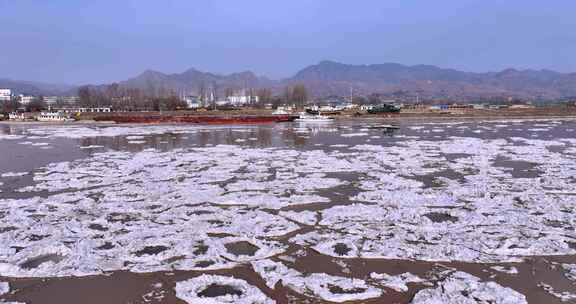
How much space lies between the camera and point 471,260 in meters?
5.58

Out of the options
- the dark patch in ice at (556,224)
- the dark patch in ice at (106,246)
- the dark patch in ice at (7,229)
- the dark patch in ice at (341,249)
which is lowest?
the dark patch in ice at (341,249)

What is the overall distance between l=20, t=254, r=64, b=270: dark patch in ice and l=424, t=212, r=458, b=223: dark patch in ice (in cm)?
578

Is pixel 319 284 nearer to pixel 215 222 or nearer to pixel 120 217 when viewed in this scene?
pixel 215 222

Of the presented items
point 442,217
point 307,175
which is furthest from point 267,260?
point 307,175

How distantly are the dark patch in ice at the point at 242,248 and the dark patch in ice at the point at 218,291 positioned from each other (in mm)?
1002

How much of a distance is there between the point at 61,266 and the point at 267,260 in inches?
103

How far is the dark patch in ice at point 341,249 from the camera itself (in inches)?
232

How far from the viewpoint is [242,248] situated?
611 centimetres

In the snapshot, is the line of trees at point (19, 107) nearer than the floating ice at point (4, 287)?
No

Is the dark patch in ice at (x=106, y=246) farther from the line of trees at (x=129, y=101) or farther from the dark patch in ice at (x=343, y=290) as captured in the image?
the line of trees at (x=129, y=101)

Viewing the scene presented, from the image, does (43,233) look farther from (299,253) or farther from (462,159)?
(462,159)

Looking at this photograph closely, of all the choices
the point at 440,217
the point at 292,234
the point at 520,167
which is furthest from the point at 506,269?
the point at 520,167

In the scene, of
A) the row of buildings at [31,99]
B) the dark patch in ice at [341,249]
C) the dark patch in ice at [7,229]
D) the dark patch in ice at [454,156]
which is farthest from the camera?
the row of buildings at [31,99]

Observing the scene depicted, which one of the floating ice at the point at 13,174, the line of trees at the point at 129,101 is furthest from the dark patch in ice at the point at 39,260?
the line of trees at the point at 129,101
